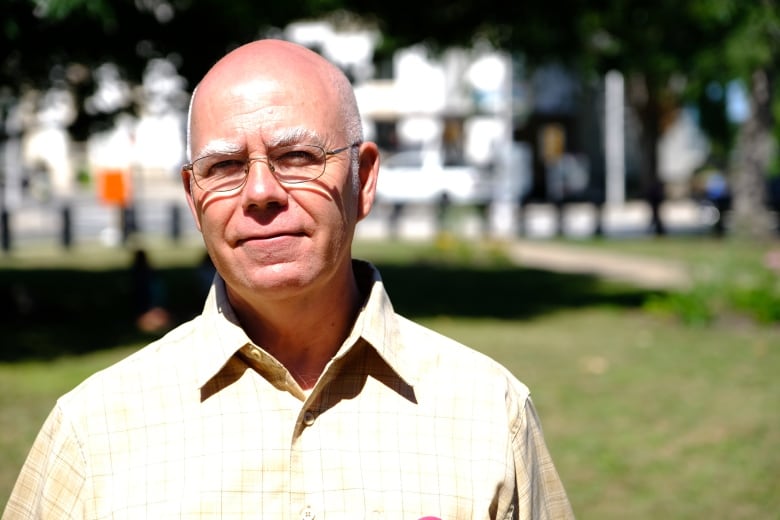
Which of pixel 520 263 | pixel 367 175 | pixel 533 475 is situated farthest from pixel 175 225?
pixel 533 475

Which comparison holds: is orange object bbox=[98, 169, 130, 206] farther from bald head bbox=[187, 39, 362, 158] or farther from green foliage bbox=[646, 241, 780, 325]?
bald head bbox=[187, 39, 362, 158]

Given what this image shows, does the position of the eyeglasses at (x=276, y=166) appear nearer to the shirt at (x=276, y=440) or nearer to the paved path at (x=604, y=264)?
the shirt at (x=276, y=440)

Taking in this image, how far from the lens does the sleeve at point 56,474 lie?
90.1 inches

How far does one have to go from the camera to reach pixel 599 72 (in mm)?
17344

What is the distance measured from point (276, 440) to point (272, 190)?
0.44 meters

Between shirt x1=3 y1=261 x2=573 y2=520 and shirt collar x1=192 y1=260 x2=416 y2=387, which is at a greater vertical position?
shirt collar x1=192 y1=260 x2=416 y2=387

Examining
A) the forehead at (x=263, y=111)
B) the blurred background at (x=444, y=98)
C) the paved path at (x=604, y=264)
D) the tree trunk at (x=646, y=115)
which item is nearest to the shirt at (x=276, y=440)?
the forehead at (x=263, y=111)

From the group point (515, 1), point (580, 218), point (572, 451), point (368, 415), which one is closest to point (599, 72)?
point (515, 1)

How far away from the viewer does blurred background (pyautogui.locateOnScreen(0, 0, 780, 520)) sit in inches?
353

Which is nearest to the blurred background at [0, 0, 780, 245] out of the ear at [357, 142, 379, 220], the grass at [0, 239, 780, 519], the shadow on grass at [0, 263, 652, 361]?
the shadow on grass at [0, 263, 652, 361]

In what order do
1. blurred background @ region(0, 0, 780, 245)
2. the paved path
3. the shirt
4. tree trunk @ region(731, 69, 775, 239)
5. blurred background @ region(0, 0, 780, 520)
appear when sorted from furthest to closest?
tree trunk @ region(731, 69, 775, 239), the paved path, blurred background @ region(0, 0, 780, 245), blurred background @ region(0, 0, 780, 520), the shirt

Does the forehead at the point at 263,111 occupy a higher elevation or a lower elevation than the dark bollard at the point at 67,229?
lower

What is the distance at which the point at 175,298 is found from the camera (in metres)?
16.6

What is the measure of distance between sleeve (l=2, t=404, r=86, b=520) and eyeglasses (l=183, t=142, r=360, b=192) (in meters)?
0.50
